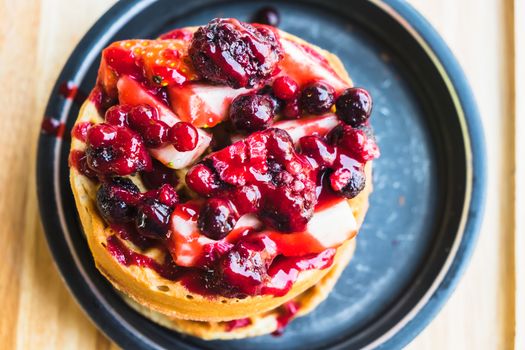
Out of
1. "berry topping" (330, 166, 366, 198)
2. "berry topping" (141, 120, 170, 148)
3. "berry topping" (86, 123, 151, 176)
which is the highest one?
"berry topping" (330, 166, 366, 198)

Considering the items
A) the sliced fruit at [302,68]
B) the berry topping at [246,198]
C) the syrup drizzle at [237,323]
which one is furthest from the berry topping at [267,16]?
the syrup drizzle at [237,323]

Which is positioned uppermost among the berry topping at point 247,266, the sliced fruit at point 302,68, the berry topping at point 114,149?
the sliced fruit at point 302,68

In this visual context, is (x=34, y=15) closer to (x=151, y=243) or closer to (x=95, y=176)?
(x=95, y=176)

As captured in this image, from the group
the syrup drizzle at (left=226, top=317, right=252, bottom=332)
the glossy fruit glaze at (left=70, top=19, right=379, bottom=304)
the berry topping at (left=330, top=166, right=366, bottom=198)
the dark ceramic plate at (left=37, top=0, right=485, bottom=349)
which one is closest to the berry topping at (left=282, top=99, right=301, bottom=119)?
the glossy fruit glaze at (left=70, top=19, right=379, bottom=304)

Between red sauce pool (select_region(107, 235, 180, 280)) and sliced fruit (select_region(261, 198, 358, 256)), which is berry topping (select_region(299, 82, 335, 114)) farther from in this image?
red sauce pool (select_region(107, 235, 180, 280))

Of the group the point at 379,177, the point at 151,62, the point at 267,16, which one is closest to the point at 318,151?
the point at 151,62
